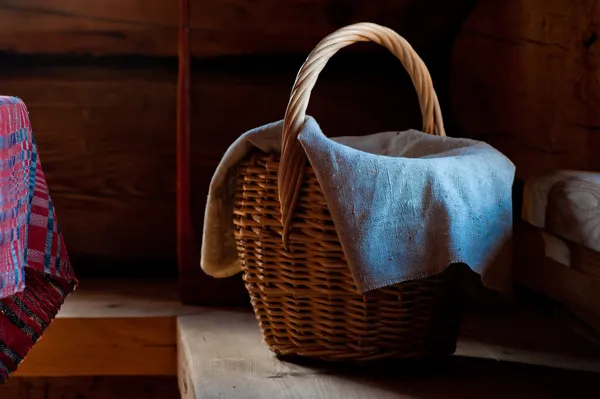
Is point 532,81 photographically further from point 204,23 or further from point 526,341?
point 204,23

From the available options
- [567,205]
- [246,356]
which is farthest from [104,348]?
[567,205]

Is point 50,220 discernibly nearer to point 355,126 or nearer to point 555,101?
point 355,126

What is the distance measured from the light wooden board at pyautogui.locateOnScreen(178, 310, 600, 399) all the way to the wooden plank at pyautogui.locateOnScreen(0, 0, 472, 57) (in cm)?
56

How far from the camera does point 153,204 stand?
1.54 metres

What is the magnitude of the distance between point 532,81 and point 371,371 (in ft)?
2.14

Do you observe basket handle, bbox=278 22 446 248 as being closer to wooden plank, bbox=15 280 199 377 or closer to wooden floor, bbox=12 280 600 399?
wooden floor, bbox=12 280 600 399

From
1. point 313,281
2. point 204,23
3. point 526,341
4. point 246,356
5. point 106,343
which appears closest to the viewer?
point 313,281

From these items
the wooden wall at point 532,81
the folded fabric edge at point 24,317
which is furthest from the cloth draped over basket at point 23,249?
the wooden wall at point 532,81

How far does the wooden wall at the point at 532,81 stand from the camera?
3.90 ft

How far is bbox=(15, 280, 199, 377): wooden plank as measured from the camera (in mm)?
1268

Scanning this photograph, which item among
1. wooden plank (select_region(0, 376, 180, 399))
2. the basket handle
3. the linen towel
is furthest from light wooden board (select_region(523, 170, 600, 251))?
wooden plank (select_region(0, 376, 180, 399))

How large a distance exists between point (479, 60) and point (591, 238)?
594 millimetres

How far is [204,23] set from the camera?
4.58 ft

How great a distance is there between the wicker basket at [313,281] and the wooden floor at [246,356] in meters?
0.04
